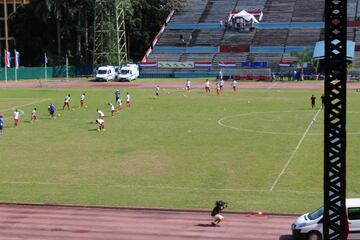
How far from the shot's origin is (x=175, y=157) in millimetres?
33625

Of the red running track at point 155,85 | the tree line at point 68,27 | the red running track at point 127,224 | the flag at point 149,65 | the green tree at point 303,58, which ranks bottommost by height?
the red running track at point 127,224

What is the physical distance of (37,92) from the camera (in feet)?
241

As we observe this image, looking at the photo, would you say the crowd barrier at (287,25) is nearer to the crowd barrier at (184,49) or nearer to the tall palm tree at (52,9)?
the crowd barrier at (184,49)

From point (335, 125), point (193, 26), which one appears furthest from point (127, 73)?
point (335, 125)

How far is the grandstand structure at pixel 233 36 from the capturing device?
97.2 meters

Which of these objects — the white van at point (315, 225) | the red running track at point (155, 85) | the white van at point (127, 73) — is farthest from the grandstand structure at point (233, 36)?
the white van at point (315, 225)

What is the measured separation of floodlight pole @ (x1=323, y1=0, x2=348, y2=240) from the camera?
10086mm

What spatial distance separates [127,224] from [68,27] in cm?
8559

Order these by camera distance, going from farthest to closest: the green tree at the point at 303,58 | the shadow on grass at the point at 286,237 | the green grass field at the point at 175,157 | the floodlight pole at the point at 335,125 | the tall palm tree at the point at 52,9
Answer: the tall palm tree at the point at 52,9, the green tree at the point at 303,58, the green grass field at the point at 175,157, the shadow on grass at the point at 286,237, the floodlight pole at the point at 335,125

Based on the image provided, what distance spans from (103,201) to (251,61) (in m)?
73.0

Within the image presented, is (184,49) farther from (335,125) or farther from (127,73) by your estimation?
(335,125)

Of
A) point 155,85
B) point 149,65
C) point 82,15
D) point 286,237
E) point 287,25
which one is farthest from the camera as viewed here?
point 82,15

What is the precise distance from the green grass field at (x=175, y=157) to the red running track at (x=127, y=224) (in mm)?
1017

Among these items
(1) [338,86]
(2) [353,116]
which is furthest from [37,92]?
(1) [338,86]
